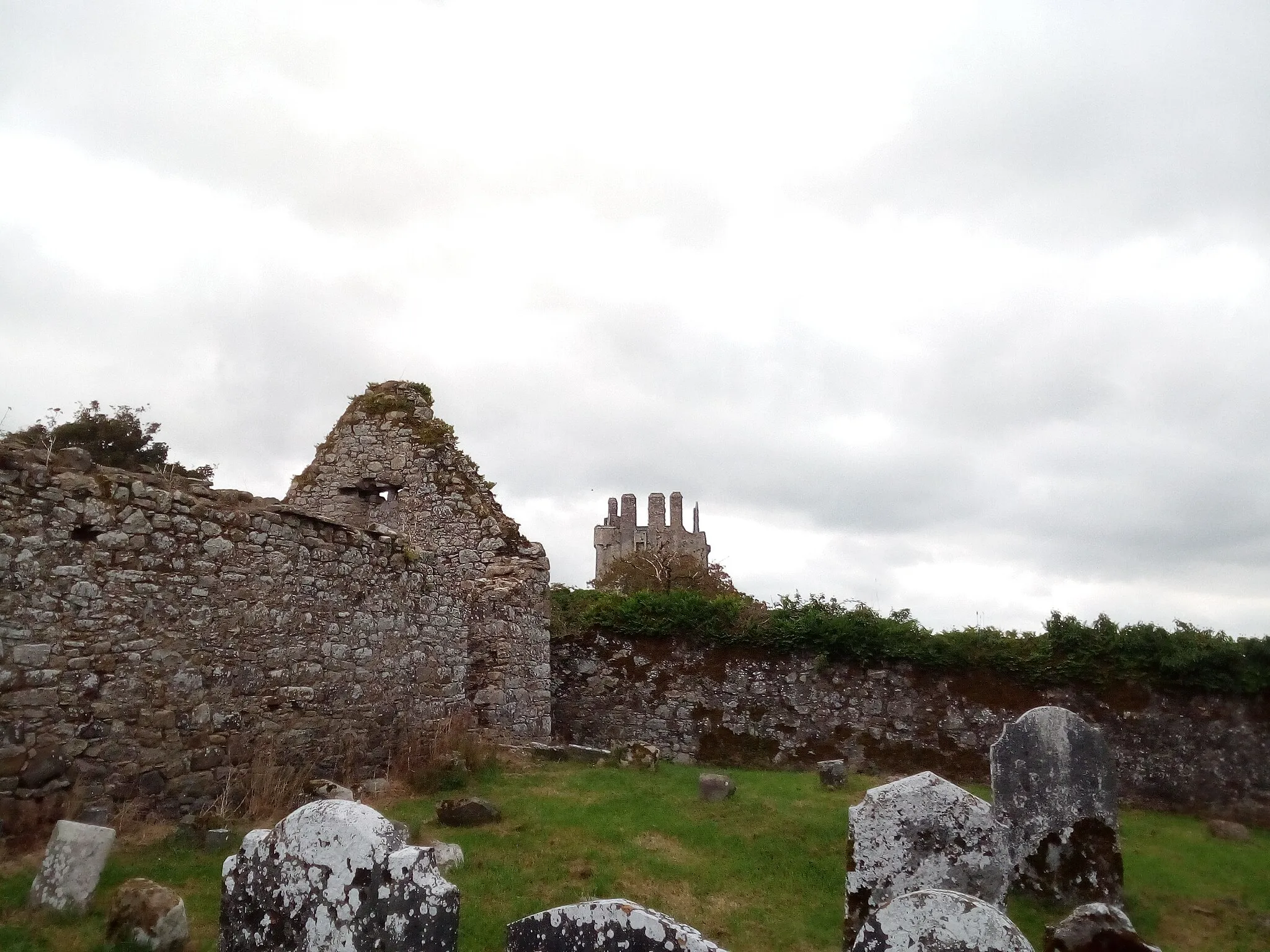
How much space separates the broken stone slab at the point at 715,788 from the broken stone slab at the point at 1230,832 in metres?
7.14

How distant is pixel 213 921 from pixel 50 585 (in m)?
3.20

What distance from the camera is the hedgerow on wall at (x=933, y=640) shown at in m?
14.8

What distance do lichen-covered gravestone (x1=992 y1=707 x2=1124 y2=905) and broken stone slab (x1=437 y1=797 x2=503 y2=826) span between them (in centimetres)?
513

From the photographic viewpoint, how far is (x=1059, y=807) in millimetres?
8117

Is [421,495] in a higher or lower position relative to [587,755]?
higher

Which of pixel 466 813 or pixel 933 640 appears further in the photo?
pixel 933 640

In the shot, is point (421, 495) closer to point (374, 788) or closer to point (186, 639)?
point (374, 788)

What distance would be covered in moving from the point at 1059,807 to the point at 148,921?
25.0 feet

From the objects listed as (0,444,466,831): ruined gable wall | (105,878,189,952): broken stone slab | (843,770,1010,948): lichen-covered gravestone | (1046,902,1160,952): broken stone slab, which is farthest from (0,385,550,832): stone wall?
(1046,902,1160,952): broken stone slab

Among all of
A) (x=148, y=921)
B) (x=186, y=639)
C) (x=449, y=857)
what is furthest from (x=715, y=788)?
(x=148, y=921)

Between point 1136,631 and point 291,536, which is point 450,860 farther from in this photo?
point 1136,631

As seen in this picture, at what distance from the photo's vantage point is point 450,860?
7254 mm

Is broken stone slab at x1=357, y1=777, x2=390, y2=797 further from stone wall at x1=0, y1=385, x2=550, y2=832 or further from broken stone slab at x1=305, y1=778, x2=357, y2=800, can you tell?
broken stone slab at x1=305, y1=778, x2=357, y2=800

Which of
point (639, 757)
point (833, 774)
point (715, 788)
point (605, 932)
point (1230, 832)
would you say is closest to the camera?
point (605, 932)
